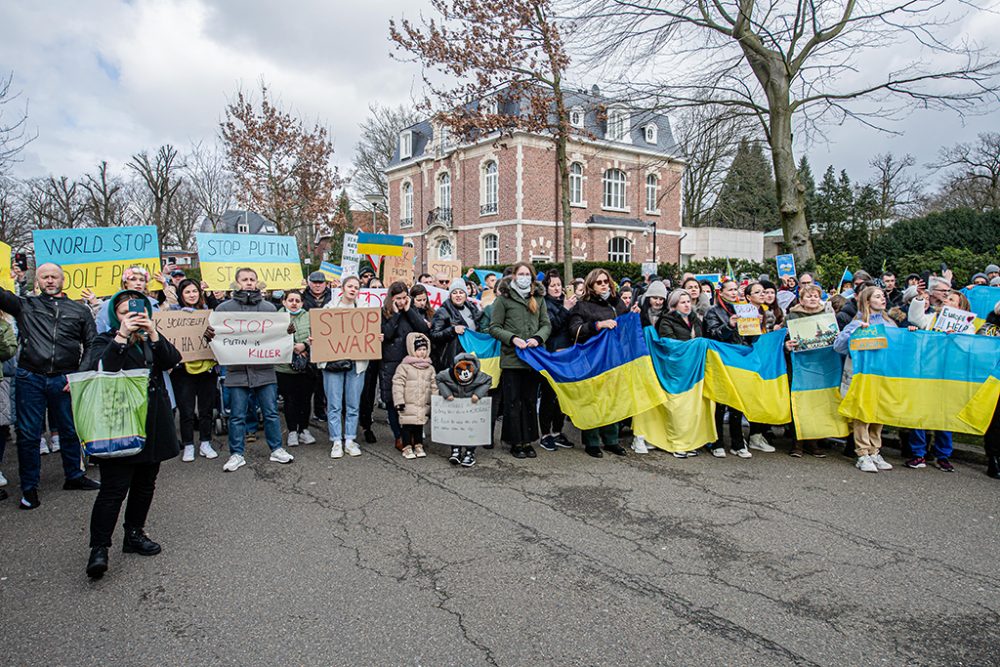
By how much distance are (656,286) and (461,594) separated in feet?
16.8

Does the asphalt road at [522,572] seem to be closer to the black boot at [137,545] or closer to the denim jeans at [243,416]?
the black boot at [137,545]

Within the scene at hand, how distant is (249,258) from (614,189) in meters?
32.3

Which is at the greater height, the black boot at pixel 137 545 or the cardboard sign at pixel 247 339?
the cardboard sign at pixel 247 339

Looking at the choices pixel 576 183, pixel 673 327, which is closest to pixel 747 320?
pixel 673 327

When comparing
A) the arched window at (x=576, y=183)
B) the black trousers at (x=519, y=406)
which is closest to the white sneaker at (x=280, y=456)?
the black trousers at (x=519, y=406)

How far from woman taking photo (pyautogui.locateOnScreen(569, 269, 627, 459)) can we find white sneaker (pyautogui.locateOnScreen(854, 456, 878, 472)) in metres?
2.40

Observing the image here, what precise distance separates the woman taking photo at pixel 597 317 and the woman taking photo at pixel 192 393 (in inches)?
166

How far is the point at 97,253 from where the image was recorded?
286 inches

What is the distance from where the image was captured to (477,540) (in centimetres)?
469

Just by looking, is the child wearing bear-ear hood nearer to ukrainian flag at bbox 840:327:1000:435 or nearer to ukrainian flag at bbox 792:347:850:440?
ukrainian flag at bbox 792:347:850:440

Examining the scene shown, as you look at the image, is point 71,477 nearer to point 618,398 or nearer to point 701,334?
point 618,398

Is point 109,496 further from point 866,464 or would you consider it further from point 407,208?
point 407,208

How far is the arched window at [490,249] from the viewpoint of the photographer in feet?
122

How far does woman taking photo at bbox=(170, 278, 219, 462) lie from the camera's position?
7160 mm
